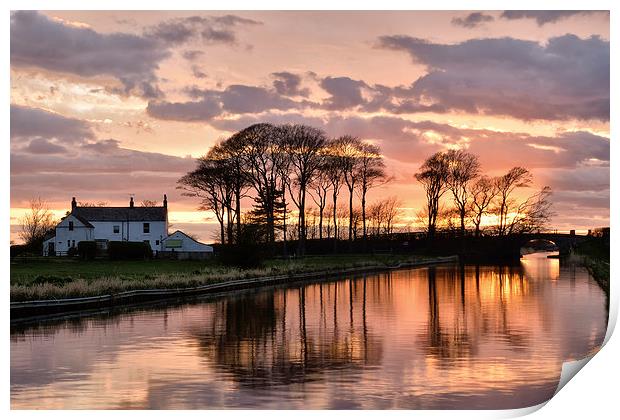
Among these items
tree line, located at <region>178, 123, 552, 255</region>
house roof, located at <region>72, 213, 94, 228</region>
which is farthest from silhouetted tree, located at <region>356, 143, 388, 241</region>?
house roof, located at <region>72, 213, 94, 228</region>

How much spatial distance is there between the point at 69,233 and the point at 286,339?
2460 inches

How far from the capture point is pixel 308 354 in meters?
16.7

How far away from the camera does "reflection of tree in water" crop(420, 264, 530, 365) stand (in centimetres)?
1775

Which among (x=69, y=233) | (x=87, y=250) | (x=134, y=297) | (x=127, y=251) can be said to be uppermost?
(x=69, y=233)

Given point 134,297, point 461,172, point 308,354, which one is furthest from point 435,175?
point 308,354

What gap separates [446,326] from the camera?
2155cm

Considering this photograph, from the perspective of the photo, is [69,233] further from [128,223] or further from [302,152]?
[302,152]

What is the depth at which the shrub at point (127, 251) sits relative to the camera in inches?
2306

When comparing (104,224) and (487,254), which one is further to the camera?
(104,224)

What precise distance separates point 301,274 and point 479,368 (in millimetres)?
30677

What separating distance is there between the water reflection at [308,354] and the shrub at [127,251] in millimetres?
31069
